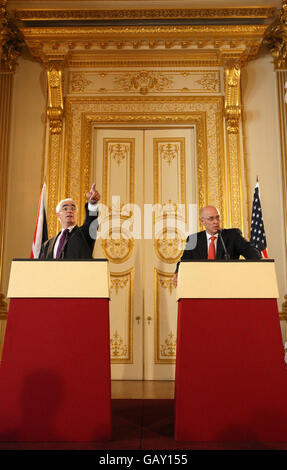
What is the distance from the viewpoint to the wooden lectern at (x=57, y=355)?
2.20m

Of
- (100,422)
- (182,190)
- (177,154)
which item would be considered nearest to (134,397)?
(100,422)

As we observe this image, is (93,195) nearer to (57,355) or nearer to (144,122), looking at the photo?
(57,355)

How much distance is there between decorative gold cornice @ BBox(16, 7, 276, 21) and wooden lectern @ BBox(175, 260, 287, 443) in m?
3.71

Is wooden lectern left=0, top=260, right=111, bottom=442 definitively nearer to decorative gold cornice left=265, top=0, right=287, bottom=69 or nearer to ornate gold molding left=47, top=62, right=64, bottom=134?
ornate gold molding left=47, top=62, right=64, bottom=134

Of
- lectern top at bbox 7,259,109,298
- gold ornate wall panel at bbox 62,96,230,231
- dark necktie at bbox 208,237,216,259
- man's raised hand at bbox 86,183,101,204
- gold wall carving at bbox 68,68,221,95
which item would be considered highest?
gold wall carving at bbox 68,68,221,95

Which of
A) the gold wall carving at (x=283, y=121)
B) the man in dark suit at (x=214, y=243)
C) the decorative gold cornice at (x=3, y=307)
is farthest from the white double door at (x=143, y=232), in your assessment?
the man in dark suit at (x=214, y=243)

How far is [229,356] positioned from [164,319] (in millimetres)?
2595

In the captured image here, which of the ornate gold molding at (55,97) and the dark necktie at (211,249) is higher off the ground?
the ornate gold molding at (55,97)

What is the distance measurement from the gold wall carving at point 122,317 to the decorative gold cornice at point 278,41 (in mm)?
2990

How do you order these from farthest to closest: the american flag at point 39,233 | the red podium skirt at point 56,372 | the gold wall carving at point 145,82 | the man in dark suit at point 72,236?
the gold wall carving at point 145,82
the american flag at point 39,233
the man in dark suit at point 72,236
the red podium skirt at point 56,372

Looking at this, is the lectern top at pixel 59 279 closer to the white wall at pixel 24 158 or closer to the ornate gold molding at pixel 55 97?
the white wall at pixel 24 158

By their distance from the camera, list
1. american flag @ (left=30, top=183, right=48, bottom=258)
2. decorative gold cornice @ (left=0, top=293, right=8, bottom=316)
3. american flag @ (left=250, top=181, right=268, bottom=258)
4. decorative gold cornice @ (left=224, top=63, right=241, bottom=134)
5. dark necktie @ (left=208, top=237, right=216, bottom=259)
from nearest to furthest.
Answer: dark necktie @ (left=208, top=237, right=216, bottom=259) < american flag @ (left=30, top=183, right=48, bottom=258) < american flag @ (left=250, top=181, right=268, bottom=258) < decorative gold cornice @ (left=0, top=293, right=8, bottom=316) < decorative gold cornice @ (left=224, top=63, right=241, bottom=134)

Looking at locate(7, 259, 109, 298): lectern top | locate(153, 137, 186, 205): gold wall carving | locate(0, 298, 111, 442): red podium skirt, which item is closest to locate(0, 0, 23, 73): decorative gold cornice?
locate(153, 137, 186, 205): gold wall carving

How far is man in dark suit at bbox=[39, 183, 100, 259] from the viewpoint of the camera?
10.2 ft
